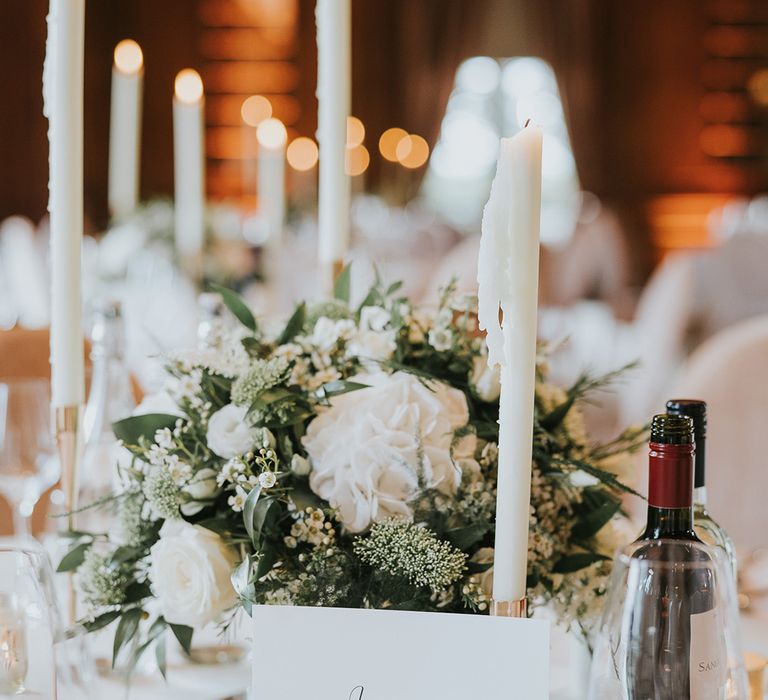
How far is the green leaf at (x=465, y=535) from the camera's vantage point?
71 cm

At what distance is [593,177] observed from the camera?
776cm

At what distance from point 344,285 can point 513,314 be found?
1.19 ft

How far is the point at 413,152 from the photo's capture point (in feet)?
26.4

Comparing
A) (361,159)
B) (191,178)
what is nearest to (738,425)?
(191,178)

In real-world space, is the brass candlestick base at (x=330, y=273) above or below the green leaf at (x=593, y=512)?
above

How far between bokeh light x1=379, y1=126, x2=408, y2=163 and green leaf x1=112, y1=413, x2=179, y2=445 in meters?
7.35

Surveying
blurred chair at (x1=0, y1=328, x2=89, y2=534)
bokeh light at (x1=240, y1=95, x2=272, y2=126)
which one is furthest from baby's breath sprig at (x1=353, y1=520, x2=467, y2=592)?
bokeh light at (x1=240, y1=95, x2=272, y2=126)

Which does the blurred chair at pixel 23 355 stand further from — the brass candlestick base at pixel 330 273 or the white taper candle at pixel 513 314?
the white taper candle at pixel 513 314

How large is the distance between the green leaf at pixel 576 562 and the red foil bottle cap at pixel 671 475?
163mm

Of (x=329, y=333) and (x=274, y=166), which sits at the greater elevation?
(x=274, y=166)

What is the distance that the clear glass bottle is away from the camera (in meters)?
1.09

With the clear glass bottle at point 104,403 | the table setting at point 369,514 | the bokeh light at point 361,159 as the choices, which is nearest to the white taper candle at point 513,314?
the table setting at point 369,514

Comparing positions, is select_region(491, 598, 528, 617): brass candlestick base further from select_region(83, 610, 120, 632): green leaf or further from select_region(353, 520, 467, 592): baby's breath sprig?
select_region(83, 610, 120, 632): green leaf

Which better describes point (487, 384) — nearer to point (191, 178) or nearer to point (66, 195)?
point (66, 195)
